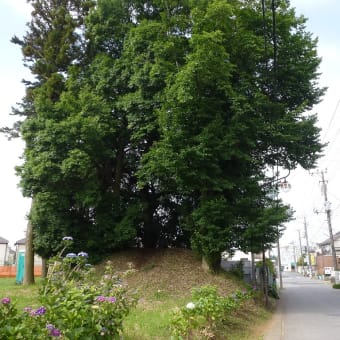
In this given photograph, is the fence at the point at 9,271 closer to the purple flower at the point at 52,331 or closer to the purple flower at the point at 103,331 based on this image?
the purple flower at the point at 103,331

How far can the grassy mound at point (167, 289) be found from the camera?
8.01 m

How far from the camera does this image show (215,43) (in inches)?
488

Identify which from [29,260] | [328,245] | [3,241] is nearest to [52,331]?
[29,260]

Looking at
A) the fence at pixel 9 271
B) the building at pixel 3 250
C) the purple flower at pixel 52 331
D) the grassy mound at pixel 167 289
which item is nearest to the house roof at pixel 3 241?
the building at pixel 3 250

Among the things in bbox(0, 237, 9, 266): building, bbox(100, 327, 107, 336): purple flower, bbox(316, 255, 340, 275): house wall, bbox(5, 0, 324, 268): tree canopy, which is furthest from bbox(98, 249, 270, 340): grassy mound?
bbox(316, 255, 340, 275): house wall

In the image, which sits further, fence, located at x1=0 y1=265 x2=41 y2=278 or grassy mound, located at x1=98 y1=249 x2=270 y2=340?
fence, located at x1=0 y1=265 x2=41 y2=278

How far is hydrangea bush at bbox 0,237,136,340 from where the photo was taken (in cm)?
343

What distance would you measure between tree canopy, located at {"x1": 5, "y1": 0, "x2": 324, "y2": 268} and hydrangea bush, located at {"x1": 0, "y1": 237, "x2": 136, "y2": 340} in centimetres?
802

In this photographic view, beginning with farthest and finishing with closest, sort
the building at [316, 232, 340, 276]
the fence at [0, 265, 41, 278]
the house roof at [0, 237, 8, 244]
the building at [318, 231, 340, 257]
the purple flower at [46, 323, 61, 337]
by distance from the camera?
the building at [318, 231, 340, 257], the house roof at [0, 237, 8, 244], the building at [316, 232, 340, 276], the fence at [0, 265, 41, 278], the purple flower at [46, 323, 61, 337]

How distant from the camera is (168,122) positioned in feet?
45.6

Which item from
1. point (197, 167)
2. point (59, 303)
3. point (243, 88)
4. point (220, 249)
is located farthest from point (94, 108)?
point (59, 303)

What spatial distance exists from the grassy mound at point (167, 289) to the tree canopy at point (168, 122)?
946 mm

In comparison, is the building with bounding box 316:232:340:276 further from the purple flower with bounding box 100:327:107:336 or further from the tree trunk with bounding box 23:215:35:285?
the purple flower with bounding box 100:327:107:336

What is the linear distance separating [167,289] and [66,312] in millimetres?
9813
